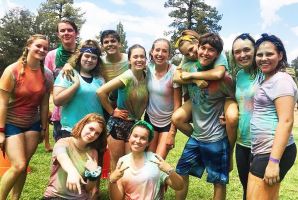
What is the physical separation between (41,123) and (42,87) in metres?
0.54

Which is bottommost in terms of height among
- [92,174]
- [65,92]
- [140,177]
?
[140,177]

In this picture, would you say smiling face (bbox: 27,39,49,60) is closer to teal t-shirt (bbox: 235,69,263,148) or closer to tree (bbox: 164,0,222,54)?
teal t-shirt (bbox: 235,69,263,148)

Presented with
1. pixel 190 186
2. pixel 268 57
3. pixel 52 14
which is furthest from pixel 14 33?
pixel 268 57

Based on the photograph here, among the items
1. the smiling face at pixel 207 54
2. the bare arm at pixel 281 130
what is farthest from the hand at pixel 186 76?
the bare arm at pixel 281 130

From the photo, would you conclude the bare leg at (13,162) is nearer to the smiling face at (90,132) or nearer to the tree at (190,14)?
the smiling face at (90,132)

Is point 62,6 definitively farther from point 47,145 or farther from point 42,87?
point 42,87

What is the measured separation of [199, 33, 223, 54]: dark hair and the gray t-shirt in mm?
972

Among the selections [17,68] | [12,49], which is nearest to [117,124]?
[17,68]

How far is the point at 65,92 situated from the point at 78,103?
247 mm

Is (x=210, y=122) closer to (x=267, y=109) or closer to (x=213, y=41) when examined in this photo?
(x=213, y=41)

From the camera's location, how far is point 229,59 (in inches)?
185

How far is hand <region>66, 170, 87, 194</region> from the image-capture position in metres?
3.93

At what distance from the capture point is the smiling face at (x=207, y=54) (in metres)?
4.55

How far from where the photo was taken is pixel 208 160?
192 inches
